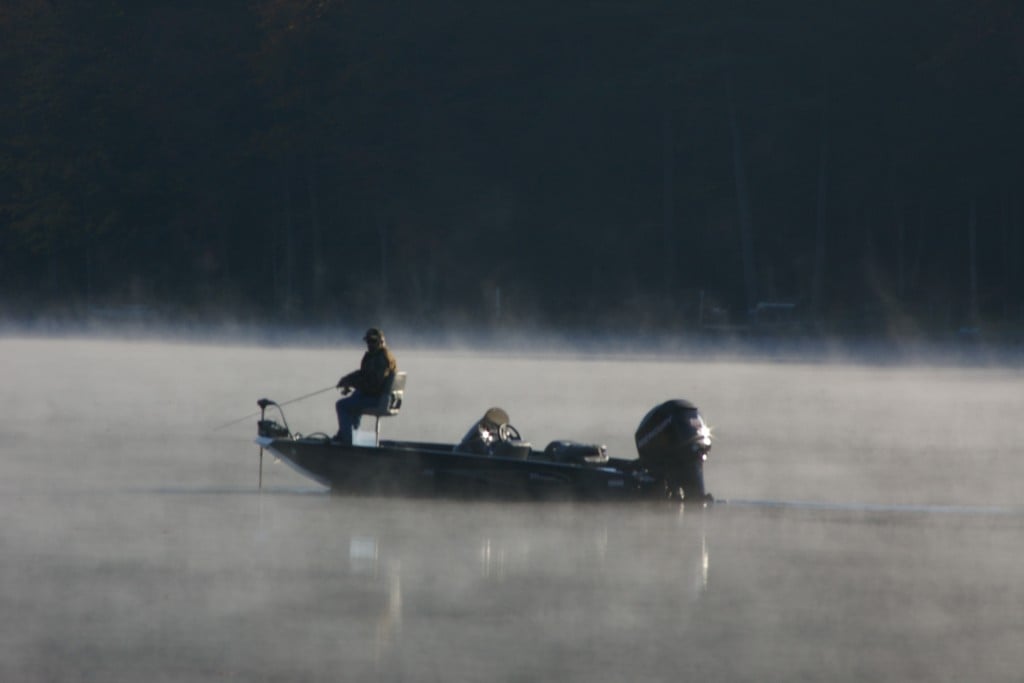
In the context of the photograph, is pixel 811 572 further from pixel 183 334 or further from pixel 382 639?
pixel 183 334

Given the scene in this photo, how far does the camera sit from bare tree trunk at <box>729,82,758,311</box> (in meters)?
57.1

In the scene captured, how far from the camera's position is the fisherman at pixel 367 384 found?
57.1 feet

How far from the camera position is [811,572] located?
13023 mm

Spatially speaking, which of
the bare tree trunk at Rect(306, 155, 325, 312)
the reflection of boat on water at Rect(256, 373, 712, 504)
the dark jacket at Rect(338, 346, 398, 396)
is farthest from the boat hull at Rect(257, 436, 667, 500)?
the bare tree trunk at Rect(306, 155, 325, 312)

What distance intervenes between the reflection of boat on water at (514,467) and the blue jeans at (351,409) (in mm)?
460

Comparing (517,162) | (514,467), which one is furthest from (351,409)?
(517,162)

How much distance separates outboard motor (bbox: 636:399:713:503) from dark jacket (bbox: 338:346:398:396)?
268 cm

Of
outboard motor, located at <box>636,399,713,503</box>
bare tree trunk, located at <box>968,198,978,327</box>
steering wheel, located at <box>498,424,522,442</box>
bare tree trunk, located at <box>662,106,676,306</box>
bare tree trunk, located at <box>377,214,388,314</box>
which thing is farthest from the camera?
bare tree trunk, located at <box>377,214,388,314</box>

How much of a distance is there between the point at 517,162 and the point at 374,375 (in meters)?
47.7

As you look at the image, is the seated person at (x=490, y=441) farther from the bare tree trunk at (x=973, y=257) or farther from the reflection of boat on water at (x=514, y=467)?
the bare tree trunk at (x=973, y=257)

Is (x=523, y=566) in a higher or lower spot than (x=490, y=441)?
lower

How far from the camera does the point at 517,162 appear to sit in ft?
212

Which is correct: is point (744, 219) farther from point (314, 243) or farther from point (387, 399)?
point (387, 399)

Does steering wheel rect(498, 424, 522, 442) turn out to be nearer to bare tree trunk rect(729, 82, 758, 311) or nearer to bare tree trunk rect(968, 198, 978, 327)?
bare tree trunk rect(968, 198, 978, 327)
